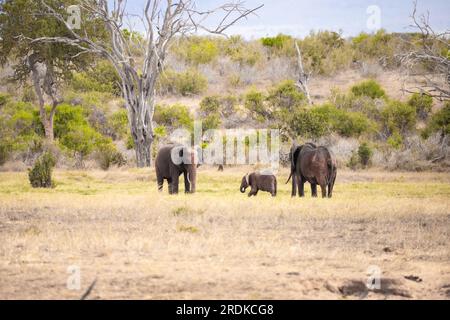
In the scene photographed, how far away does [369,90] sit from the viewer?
39.7m

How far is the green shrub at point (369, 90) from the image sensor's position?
39594mm

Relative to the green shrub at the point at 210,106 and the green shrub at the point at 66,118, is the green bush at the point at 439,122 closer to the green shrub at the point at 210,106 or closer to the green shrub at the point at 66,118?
the green shrub at the point at 210,106

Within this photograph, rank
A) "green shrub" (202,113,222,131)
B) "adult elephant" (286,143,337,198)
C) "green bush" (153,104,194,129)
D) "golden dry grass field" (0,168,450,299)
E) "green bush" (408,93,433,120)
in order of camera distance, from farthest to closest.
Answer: "green bush" (408,93,433,120), "green bush" (153,104,194,129), "green shrub" (202,113,222,131), "adult elephant" (286,143,337,198), "golden dry grass field" (0,168,450,299)

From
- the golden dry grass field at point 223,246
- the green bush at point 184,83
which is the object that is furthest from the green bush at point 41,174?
the green bush at point 184,83

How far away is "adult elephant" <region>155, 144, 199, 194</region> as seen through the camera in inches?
712

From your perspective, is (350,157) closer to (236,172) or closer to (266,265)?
(236,172)

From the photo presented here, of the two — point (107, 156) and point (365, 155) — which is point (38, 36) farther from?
point (365, 155)

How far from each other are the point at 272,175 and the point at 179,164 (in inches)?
95.6

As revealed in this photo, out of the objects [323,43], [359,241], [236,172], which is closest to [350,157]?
[236,172]

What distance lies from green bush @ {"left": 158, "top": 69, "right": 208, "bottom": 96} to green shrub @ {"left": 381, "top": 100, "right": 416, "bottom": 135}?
1248 cm

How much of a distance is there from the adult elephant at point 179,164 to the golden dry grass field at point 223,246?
2.17 meters

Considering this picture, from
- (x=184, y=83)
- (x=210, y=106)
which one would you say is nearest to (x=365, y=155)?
(x=210, y=106)

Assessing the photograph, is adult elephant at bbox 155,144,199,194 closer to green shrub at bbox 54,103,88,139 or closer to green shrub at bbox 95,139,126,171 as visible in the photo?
green shrub at bbox 95,139,126,171

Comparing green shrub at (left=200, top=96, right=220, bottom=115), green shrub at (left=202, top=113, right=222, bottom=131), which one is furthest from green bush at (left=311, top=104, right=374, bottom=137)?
green shrub at (left=200, top=96, right=220, bottom=115)
